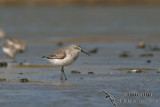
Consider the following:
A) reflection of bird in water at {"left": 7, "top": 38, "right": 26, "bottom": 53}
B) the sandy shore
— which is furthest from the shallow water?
the sandy shore

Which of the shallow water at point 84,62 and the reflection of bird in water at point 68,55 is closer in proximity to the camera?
the shallow water at point 84,62

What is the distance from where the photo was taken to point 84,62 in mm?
15695

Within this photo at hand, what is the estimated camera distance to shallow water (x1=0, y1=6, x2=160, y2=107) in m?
9.91

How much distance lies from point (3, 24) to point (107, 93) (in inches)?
775

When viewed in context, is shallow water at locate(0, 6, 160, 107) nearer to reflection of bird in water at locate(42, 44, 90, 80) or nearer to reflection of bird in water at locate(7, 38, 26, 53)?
reflection of bird in water at locate(7, 38, 26, 53)

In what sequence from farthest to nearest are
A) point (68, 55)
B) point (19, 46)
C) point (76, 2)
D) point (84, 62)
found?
point (76, 2) → point (19, 46) → point (84, 62) → point (68, 55)

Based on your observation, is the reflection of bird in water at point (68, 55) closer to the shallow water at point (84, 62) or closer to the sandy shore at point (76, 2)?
the shallow water at point (84, 62)

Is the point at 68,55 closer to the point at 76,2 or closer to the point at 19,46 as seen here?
the point at 19,46

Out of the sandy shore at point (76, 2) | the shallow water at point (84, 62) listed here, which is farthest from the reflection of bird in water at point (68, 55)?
the sandy shore at point (76, 2)

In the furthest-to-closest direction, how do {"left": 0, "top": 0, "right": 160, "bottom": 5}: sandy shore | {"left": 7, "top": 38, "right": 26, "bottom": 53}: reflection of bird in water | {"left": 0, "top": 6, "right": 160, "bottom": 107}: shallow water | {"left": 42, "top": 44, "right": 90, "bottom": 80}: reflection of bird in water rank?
{"left": 0, "top": 0, "right": 160, "bottom": 5}: sandy shore, {"left": 7, "top": 38, "right": 26, "bottom": 53}: reflection of bird in water, {"left": 42, "top": 44, "right": 90, "bottom": 80}: reflection of bird in water, {"left": 0, "top": 6, "right": 160, "bottom": 107}: shallow water

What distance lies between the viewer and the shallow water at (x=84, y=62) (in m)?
9.91

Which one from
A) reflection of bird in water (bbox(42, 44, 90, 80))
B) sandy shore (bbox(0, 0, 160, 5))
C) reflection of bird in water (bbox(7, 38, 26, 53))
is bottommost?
reflection of bird in water (bbox(42, 44, 90, 80))

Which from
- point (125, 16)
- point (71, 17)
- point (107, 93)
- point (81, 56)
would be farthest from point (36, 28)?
point (107, 93)

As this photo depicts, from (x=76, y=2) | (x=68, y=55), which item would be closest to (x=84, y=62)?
(x=68, y=55)
